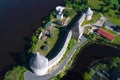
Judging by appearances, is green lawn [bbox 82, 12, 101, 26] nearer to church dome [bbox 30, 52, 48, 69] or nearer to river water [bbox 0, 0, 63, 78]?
→ river water [bbox 0, 0, 63, 78]

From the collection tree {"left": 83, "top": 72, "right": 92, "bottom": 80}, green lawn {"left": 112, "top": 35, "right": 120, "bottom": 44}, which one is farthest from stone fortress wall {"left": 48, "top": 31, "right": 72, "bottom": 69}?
green lawn {"left": 112, "top": 35, "right": 120, "bottom": 44}

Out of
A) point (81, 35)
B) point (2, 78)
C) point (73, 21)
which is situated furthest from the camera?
point (73, 21)

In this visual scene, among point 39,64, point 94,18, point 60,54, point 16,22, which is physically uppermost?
point 16,22

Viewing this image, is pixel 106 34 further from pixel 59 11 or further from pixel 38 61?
pixel 38 61

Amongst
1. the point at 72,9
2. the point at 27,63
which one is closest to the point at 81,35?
the point at 72,9

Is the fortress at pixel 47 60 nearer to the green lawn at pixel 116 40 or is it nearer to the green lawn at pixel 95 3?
the green lawn at pixel 95 3

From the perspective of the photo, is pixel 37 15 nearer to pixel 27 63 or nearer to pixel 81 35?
pixel 81 35

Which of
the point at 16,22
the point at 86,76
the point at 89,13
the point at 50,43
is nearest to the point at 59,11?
the point at 89,13
